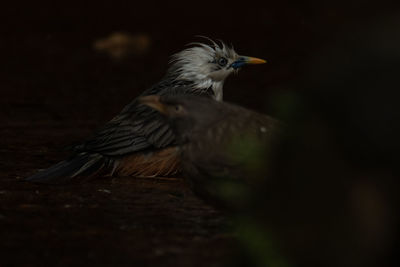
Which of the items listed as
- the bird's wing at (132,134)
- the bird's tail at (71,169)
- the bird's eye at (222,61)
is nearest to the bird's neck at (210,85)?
the bird's eye at (222,61)

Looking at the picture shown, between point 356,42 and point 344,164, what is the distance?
51cm

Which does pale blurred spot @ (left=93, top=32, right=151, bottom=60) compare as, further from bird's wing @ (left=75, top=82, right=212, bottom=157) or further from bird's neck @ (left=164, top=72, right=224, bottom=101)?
bird's wing @ (left=75, top=82, right=212, bottom=157)

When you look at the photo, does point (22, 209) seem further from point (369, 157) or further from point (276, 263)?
point (369, 157)

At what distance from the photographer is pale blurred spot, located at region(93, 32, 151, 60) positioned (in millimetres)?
15162

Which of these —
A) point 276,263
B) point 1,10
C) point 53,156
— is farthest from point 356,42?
point 1,10

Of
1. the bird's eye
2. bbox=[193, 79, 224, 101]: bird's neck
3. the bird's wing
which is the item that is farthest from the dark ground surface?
the bird's eye

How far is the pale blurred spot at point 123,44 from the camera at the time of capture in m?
15.2

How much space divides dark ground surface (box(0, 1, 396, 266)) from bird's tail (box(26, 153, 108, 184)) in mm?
127

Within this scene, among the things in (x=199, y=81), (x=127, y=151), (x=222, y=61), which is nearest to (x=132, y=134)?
(x=127, y=151)

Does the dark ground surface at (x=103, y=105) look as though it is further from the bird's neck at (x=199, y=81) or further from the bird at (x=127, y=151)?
the bird's neck at (x=199, y=81)

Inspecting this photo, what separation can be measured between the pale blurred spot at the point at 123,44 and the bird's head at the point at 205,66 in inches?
242

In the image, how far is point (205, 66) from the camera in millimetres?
8781

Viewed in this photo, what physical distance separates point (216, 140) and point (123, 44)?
10149 mm

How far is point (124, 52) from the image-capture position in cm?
1514
